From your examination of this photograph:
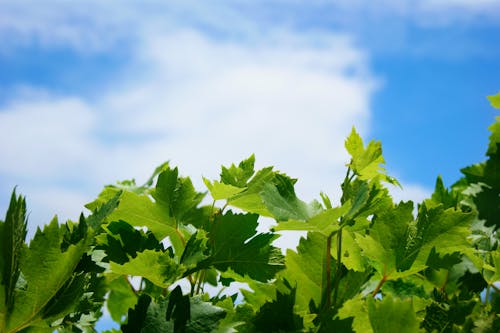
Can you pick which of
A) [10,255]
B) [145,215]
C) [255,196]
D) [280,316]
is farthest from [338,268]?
[10,255]

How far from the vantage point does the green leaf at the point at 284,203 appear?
126 cm

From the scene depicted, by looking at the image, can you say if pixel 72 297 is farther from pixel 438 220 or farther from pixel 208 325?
pixel 438 220

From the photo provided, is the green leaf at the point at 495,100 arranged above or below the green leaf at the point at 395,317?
above

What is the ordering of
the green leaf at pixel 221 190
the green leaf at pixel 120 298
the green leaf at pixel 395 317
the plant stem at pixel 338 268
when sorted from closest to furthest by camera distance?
the green leaf at pixel 395 317 → the plant stem at pixel 338 268 → the green leaf at pixel 221 190 → the green leaf at pixel 120 298

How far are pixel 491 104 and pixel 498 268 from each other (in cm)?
126

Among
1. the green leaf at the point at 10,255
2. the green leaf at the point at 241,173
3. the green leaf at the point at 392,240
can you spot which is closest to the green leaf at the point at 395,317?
the green leaf at the point at 392,240

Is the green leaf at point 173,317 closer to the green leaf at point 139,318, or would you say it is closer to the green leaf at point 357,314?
the green leaf at point 139,318

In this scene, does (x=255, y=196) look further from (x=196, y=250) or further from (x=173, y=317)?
(x=173, y=317)

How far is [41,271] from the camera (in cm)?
117

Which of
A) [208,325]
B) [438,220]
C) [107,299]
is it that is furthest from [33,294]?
[107,299]

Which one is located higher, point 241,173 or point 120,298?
point 241,173

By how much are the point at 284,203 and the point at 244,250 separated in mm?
230

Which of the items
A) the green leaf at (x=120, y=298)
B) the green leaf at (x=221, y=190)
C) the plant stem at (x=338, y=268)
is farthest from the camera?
the green leaf at (x=120, y=298)

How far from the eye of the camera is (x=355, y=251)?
4.49 feet
